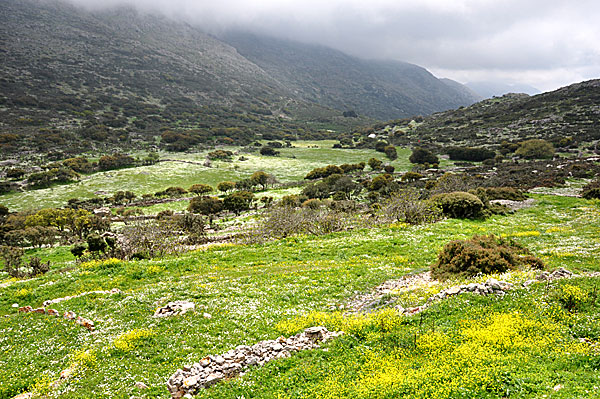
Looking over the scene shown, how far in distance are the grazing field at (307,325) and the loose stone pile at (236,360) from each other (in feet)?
1.66

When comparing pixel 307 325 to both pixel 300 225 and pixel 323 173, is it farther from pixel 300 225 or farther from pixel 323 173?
pixel 323 173

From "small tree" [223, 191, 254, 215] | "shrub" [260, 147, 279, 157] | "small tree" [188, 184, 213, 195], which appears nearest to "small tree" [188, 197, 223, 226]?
"small tree" [223, 191, 254, 215]

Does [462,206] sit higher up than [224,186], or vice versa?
[462,206]

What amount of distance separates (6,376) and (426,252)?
27001 mm

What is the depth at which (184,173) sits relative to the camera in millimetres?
101000

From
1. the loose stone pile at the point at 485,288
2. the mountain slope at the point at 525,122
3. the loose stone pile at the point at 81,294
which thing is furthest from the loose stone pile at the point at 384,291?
the mountain slope at the point at 525,122

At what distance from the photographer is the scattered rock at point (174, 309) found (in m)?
16.3

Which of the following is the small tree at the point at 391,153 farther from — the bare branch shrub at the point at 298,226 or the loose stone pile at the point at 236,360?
the loose stone pile at the point at 236,360

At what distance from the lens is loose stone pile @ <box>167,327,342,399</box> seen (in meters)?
10.6

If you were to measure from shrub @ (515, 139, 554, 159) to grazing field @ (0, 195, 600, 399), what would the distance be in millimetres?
83614

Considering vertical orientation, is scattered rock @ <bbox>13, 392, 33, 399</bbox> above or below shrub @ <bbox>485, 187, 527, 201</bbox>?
below

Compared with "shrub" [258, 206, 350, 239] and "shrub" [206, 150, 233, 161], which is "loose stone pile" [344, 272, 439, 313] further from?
"shrub" [206, 150, 233, 161]

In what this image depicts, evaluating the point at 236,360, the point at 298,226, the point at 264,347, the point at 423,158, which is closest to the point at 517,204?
the point at 298,226

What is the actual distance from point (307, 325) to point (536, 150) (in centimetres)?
10866
